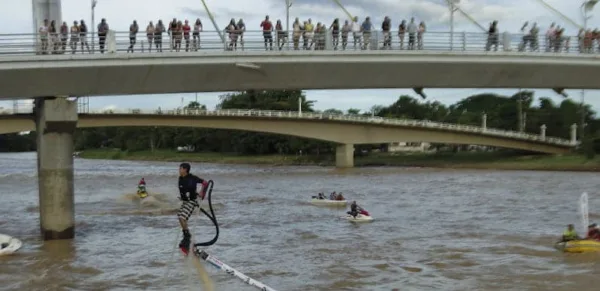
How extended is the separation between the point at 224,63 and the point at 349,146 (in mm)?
53569

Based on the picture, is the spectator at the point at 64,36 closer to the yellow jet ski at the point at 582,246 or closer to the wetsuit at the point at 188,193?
the wetsuit at the point at 188,193

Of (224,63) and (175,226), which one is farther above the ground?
(224,63)

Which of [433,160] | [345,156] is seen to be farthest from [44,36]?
[433,160]

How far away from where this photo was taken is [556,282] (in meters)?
18.2

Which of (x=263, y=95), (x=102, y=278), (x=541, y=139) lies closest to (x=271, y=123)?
(x=541, y=139)

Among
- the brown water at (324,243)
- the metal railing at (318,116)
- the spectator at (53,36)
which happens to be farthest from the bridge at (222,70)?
the metal railing at (318,116)

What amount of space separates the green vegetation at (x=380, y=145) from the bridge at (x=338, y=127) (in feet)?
9.74

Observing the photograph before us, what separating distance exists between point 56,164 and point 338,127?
50.4 metres

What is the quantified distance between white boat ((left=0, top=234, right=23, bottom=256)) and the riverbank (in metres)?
53.5

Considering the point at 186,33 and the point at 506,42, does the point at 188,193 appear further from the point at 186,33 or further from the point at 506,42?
the point at 506,42

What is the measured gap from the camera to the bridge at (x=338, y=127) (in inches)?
2547

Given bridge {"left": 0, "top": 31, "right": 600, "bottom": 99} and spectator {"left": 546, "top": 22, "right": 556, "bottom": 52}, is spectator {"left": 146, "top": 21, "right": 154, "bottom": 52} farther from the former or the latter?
spectator {"left": 546, "top": 22, "right": 556, "bottom": 52}

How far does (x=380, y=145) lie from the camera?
11012 centimetres

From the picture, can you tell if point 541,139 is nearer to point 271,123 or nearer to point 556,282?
point 271,123
